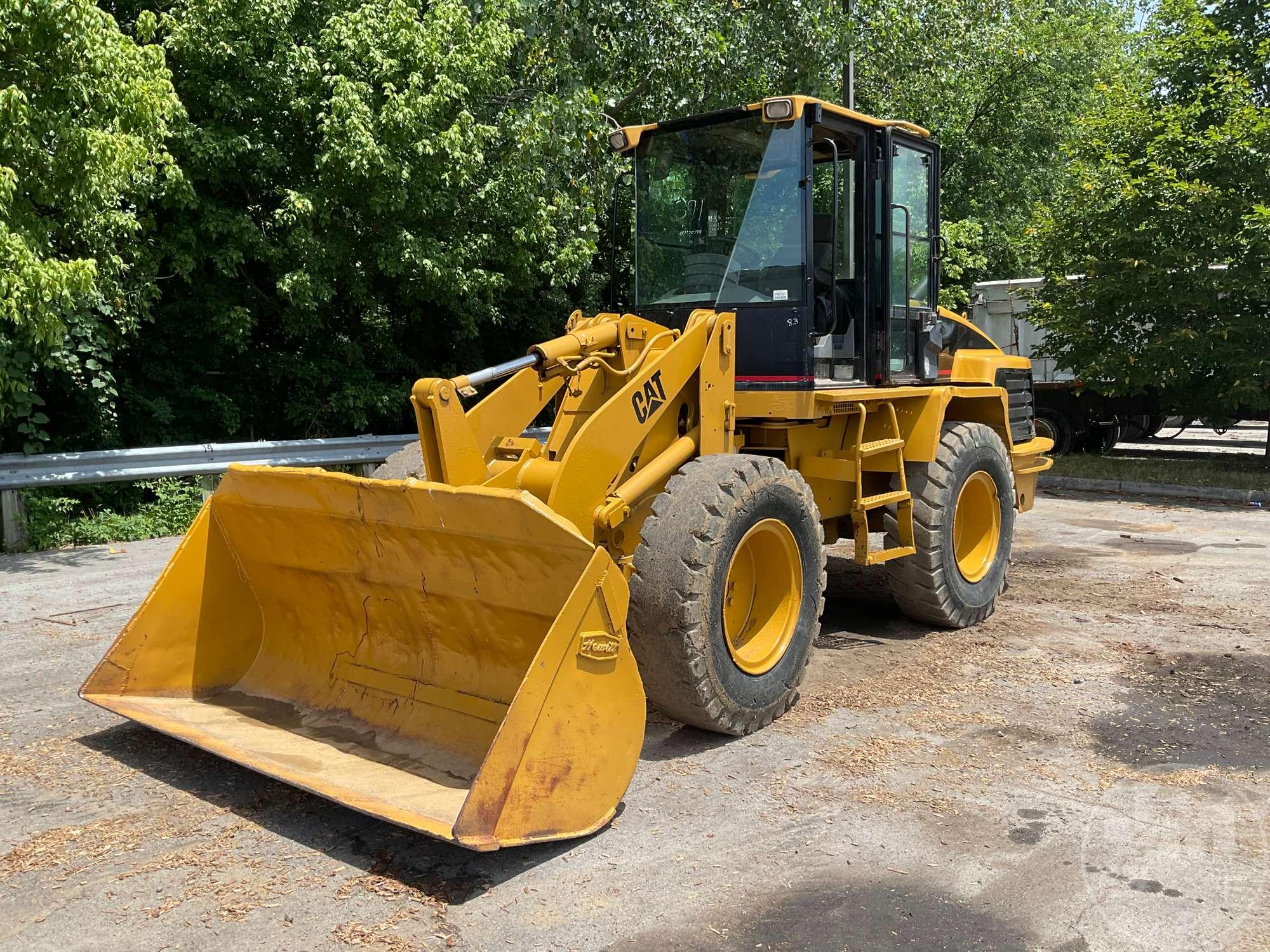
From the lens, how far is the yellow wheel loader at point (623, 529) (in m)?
4.09

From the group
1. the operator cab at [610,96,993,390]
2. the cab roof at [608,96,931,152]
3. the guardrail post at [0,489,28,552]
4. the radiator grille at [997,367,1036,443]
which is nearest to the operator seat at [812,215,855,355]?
the operator cab at [610,96,993,390]

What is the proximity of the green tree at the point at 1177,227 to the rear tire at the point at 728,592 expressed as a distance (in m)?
10.7

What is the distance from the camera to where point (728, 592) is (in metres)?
5.32

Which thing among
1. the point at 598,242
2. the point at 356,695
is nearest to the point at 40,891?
the point at 356,695

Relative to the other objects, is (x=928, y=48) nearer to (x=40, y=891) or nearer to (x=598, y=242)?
(x=598, y=242)

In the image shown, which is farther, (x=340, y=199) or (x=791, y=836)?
(x=340, y=199)

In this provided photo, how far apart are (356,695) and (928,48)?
646 inches

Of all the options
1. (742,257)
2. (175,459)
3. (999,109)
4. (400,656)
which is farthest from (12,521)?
(999,109)

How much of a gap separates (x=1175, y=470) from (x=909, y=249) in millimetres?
10419

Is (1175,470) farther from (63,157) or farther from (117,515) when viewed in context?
(63,157)

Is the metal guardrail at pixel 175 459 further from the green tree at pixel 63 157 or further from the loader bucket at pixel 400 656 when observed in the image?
the loader bucket at pixel 400 656

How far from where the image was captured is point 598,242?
15.1m

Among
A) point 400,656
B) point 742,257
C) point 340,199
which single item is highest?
point 340,199

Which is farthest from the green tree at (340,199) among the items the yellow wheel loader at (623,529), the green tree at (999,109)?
the green tree at (999,109)
